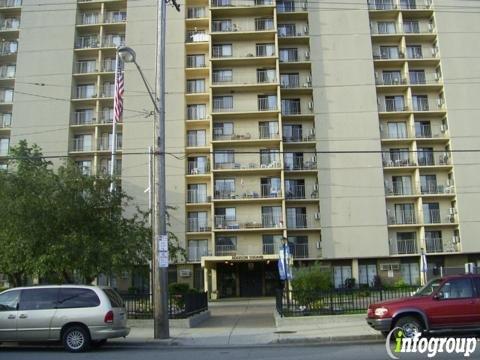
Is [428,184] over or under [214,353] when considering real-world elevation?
over

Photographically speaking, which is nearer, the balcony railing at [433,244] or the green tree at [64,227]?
the green tree at [64,227]

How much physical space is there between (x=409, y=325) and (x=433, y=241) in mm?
34649

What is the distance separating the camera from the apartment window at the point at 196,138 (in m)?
48.8

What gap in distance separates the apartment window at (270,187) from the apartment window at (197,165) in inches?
210

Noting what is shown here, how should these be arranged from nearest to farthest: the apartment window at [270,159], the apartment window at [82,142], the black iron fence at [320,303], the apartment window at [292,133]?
1. the black iron fence at [320,303]
2. the apartment window at [270,159]
3. the apartment window at [292,133]
4. the apartment window at [82,142]

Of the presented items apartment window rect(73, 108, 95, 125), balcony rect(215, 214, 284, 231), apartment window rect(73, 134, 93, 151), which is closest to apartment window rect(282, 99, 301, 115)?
balcony rect(215, 214, 284, 231)

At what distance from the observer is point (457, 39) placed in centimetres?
4944

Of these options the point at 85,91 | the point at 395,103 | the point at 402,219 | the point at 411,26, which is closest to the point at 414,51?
the point at 411,26

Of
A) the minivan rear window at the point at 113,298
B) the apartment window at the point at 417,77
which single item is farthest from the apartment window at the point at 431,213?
the minivan rear window at the point at 113,298

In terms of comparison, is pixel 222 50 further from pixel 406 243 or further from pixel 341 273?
pixel 406 243

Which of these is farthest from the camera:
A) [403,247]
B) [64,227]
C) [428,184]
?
[428,184]

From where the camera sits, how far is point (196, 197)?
47.5m

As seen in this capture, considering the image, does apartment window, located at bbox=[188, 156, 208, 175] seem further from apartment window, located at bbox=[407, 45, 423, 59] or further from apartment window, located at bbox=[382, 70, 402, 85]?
apartment window, located at bbox=[407, 45, 423, 59]

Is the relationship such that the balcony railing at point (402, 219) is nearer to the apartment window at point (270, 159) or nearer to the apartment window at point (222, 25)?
the apartment window at point (270, 159)
